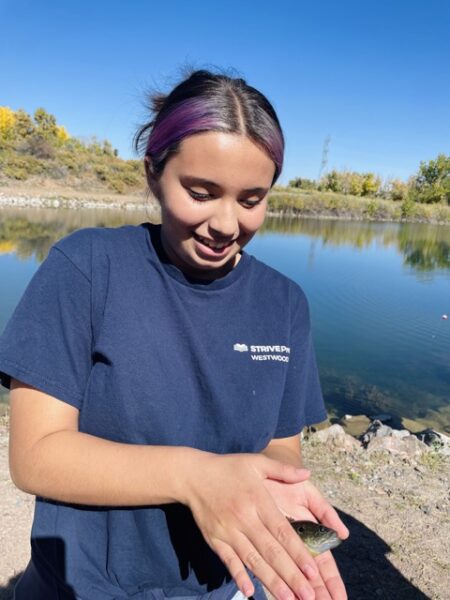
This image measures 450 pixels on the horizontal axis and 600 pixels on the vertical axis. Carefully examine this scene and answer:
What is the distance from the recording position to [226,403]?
50.6 inches

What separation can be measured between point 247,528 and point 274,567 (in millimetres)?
100

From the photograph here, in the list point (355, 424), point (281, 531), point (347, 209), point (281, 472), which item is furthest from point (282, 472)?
point (347, 209)

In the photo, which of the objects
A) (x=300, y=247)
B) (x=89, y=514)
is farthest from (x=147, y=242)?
(x=300, y=247)

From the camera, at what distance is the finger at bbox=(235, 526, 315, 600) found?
924 millimetres

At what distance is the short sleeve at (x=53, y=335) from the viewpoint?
109 centimetres

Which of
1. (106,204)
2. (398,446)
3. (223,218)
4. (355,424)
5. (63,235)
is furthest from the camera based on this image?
(106,204)

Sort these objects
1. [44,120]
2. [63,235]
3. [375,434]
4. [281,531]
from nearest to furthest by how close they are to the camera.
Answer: [281,531], [375,434], [63,235], [44,120]

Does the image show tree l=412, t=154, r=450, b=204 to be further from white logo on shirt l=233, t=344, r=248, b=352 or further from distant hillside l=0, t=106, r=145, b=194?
white logo on shirt l=233, t=344, r=248, b=352

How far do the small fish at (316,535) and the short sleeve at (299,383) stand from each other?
333 millimetres

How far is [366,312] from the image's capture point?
14039 mm

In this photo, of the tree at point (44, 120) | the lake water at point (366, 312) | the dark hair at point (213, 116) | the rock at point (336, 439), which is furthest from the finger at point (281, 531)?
the tree at point (44, 120)

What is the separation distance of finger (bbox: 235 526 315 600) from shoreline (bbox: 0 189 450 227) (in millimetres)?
31220

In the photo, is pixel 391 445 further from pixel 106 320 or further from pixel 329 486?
pixel 106 320

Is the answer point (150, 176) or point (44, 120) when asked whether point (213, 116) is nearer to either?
point (150, 176)
